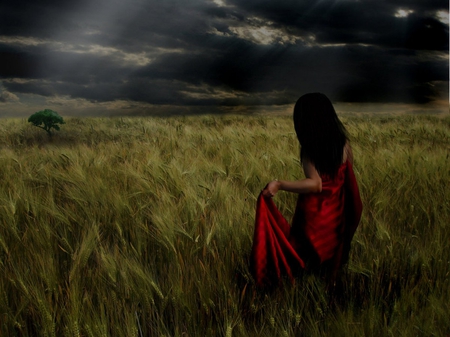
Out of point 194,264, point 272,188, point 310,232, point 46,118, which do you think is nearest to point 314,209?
point 310,232

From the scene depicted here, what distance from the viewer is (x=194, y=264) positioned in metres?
1.71

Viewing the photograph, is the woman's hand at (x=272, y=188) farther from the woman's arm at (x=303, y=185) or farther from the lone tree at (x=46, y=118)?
the lone tree at (x=46, y=118)

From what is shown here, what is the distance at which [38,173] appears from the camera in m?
3.10

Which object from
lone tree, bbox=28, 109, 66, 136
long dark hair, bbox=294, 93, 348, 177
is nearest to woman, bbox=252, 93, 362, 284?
long dark hair, bbox=294, 93, 348, 177

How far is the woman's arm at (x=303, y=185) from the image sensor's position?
147 cm

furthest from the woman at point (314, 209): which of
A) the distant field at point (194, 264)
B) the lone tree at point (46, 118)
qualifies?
the lone tree at point (46, 118)

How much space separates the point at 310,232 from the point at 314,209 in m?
0.10

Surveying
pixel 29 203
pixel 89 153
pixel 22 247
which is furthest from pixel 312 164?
pixel 89 153

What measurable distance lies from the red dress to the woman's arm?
0.06 m

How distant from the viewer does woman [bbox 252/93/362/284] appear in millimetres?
1531

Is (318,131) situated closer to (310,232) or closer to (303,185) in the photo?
(303,185)

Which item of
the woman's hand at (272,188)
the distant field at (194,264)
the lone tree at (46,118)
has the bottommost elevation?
the distant field at (194,264)

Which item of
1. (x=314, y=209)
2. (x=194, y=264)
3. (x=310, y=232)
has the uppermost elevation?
(x=314, y=209)

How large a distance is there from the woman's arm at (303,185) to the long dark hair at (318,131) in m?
0.03
